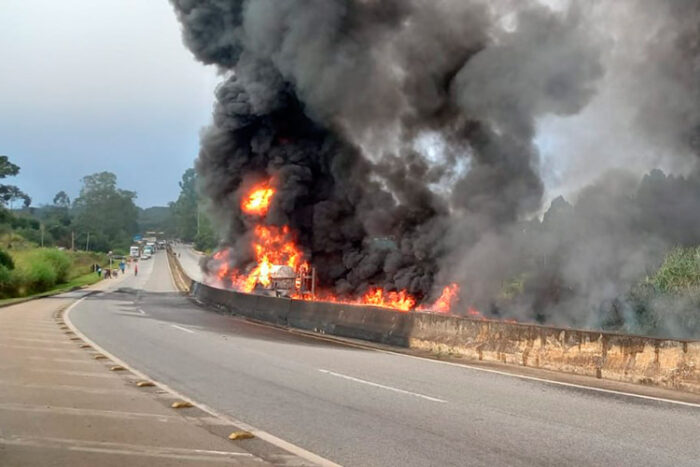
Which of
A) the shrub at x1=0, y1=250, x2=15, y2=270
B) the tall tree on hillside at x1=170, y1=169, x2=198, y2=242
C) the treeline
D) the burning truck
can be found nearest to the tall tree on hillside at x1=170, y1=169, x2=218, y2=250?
the tall tree on hillside at x1=170, y1=169, x2=198, y2=242

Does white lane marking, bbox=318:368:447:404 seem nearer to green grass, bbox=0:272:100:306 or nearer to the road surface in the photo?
green grass, bbox=0:272:100:306

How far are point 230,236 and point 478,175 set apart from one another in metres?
13.8

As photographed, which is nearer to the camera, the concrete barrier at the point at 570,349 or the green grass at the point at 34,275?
the concrete barrier at the point at 570,349

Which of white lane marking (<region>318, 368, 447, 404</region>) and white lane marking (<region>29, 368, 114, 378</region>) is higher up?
white lane marking (<region>318, 368, 447, 404</region>)

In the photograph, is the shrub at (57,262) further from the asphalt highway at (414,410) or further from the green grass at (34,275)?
the asphalt highway at (414,410)

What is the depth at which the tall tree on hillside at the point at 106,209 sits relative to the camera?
506ft

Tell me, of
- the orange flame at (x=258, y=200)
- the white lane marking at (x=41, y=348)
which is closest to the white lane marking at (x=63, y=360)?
the white lane marking at (x=41, y=348)

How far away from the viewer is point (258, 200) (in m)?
34.3

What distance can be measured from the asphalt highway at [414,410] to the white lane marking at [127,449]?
818mm

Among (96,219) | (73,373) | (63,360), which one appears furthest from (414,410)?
(96,219)

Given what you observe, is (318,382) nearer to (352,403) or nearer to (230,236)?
(352,403)

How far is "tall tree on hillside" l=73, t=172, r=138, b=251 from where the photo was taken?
154m

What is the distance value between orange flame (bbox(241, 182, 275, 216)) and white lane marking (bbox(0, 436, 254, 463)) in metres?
27.9

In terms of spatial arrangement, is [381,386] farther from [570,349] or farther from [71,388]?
[71,388]
